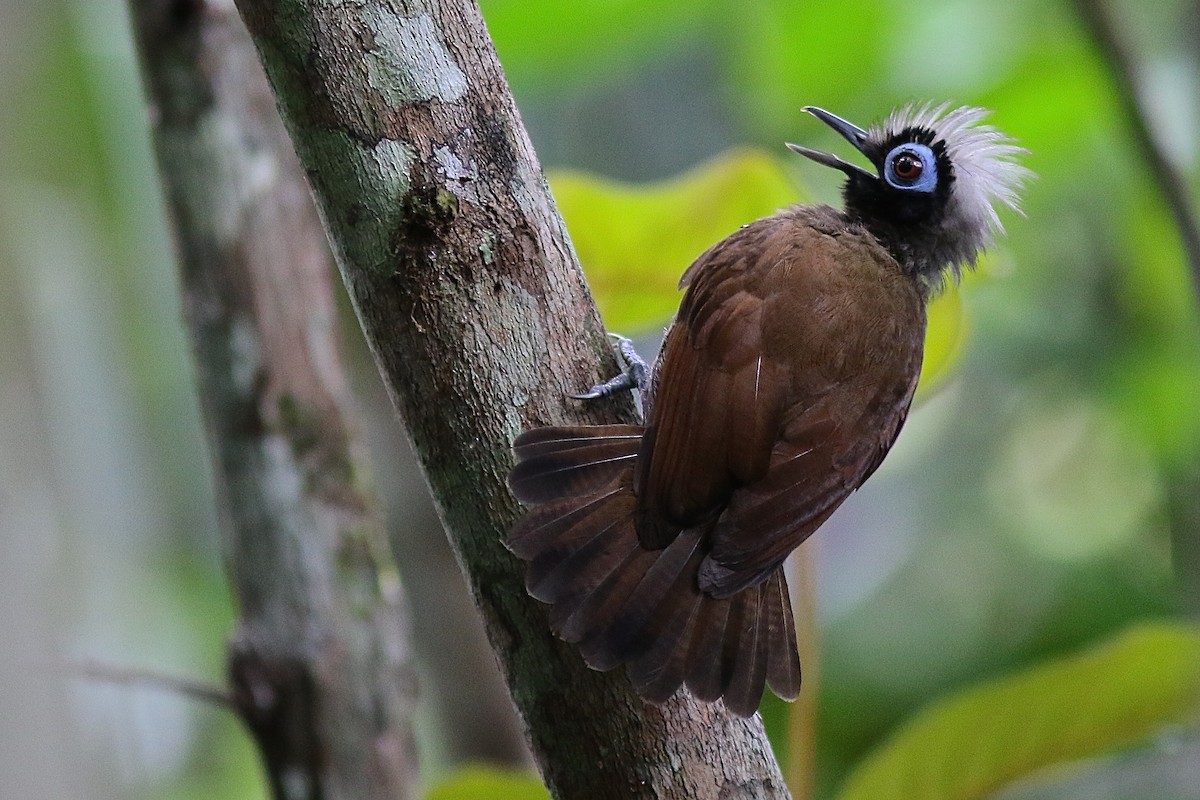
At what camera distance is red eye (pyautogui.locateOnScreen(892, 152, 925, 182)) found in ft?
9.64

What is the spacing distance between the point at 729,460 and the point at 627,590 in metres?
0.34

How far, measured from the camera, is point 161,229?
19.3 feet

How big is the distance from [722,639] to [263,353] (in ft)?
4.46

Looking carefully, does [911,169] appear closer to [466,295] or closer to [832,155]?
[832,155]

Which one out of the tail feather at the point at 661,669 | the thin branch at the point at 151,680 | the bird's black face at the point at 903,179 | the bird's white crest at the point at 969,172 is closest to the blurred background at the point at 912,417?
the bird's white crest at the point at 969,172

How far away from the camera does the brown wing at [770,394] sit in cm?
224

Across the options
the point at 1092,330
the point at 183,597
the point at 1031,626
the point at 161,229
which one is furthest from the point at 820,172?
the point at 183,597

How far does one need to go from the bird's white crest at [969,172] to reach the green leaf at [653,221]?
0.34 meters

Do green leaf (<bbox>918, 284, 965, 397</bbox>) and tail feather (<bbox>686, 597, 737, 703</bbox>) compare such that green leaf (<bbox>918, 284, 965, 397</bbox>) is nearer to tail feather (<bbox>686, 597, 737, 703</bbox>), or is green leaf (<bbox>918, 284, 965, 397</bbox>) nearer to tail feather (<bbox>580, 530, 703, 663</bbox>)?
tail feather (<bbox>580, 530, 703, 663</bbox>)

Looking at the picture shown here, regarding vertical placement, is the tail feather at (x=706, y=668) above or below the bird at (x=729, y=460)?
below

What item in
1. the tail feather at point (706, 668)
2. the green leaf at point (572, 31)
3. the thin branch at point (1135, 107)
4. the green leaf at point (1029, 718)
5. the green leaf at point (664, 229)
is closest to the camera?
the tail feather at point (706, 668)

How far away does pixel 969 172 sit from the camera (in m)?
2.98

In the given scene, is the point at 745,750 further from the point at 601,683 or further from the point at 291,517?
the point at 291,517

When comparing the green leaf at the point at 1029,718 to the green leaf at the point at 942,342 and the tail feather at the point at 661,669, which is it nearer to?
the green leaf at the point at 942,342
